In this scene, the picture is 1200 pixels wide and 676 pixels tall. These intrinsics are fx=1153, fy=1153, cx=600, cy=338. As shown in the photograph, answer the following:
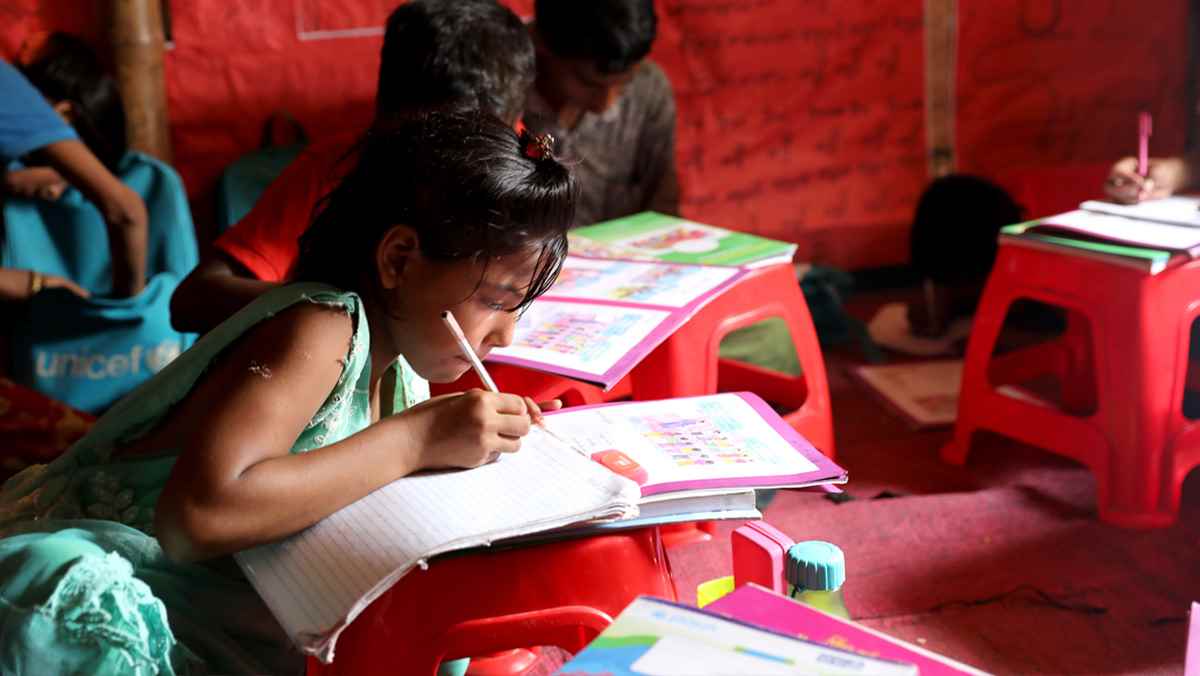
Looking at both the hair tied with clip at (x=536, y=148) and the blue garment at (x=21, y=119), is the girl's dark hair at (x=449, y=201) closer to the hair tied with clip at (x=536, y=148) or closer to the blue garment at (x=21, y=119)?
the hair tied with clip at (x=536, y=148)

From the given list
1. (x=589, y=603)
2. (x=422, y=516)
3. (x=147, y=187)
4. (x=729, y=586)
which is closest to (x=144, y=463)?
(x=422, y=516)

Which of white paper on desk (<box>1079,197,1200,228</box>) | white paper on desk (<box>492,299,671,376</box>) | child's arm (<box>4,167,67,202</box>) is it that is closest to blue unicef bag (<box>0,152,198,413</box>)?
child's arm (<box>4,167,67,202</box>)

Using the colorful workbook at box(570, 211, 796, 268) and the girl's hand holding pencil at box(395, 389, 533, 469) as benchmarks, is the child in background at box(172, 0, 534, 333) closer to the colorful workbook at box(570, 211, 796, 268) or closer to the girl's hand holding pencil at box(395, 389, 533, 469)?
the colorful workbook at box(570, 211, 796, 268)

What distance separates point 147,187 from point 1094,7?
256cm

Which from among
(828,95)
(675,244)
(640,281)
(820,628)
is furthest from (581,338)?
(828,95)

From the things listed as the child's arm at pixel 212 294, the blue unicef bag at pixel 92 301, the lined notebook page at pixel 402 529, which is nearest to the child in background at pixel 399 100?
→ the child's arm at pixel 212 294

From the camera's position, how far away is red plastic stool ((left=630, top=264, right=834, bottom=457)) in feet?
5.57

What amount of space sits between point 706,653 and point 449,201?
1.72 ft

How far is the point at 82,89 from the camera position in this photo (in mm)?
2391

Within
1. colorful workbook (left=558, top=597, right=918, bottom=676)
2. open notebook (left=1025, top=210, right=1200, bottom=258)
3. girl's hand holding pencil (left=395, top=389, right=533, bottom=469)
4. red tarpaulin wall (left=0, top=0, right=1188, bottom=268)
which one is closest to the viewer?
colorful workbook (left=558, top=597, right=918, bottom=676)

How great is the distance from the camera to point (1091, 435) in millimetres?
1951

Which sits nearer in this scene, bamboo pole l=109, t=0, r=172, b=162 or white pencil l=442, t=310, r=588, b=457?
white pencil l=442, t=310, r=588, b=457

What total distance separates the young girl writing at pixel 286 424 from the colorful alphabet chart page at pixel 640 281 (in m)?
0.44

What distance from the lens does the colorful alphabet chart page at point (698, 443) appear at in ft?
3.36
